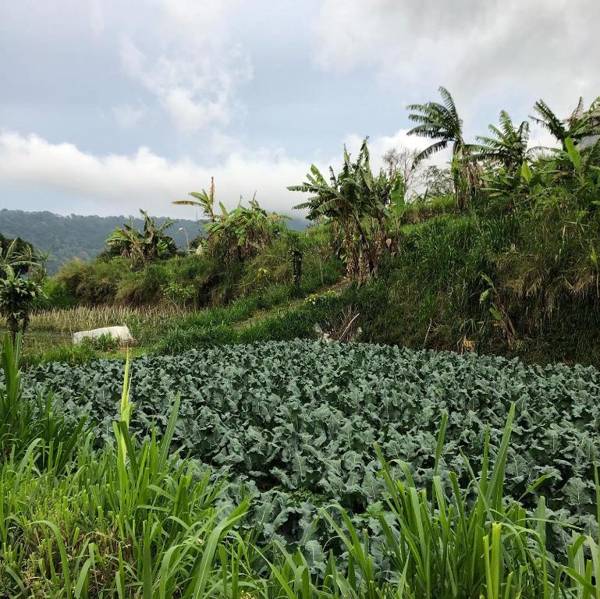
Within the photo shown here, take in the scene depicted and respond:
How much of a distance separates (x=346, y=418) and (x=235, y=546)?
1.61m

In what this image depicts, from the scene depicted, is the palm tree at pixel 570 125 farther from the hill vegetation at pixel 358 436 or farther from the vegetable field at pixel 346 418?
the vegetable field at pixel 346 418

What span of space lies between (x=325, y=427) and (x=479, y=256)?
25.3ft

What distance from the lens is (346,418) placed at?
368 cm

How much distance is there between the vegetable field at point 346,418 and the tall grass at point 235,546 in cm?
21

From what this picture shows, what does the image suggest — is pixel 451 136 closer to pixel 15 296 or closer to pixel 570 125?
pixel 570 125

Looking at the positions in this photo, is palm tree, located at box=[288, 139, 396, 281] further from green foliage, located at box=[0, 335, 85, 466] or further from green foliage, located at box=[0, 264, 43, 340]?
green foliage, located at box=[0, 335, 85, 466]

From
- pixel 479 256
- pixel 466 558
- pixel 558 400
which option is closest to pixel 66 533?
pixel 466 558

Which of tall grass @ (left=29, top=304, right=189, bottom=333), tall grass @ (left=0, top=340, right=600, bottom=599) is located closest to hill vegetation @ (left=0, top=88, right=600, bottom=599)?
tall grass @ (left=0, top=340, right=600, bottom=599)

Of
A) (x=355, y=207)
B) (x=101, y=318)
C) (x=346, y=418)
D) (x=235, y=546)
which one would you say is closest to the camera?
(x=235, y=546)

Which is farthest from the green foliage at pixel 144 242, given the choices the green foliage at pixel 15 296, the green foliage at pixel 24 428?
the green foliage at pixel 24 428

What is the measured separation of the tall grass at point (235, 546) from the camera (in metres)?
1.52

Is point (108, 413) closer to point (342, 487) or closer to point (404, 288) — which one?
point (342, 487)

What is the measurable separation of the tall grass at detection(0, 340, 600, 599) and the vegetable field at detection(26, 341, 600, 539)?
211 mm

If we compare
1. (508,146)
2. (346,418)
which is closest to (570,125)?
(508,146)
